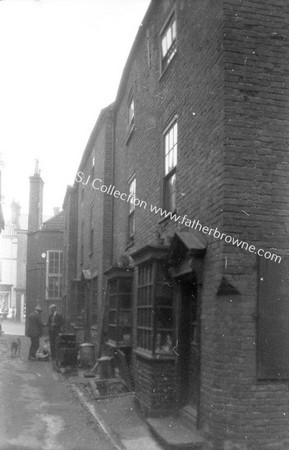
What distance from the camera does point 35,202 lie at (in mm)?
34094

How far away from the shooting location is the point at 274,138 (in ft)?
22.2

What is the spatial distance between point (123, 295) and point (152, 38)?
5.71 meters

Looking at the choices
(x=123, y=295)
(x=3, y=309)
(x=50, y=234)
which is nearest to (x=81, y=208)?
(x=50, y=234)

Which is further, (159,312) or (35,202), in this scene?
(35,202)

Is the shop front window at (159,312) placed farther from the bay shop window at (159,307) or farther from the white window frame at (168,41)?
the white window frame at (168,41)

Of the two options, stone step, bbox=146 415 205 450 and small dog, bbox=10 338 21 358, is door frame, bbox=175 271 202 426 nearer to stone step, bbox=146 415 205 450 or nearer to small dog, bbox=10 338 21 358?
stone step, bbox=146 415 205 450

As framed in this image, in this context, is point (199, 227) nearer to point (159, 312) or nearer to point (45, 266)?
point (159, 312)

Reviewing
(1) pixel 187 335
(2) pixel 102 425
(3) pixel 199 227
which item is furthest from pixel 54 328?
(3) pixel 199 227

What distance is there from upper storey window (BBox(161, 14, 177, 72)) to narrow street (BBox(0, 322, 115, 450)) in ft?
21.4

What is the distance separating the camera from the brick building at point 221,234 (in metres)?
6.45

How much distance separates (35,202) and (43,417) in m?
25.9

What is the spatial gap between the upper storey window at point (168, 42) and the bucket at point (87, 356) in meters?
8.65

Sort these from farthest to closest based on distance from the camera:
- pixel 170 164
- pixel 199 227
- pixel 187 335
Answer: pixel 170 164, pixel 187 335, pixel 199 227

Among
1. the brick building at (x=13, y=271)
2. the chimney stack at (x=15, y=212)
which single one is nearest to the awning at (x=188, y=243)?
the brick building at (x=13, y=271)
